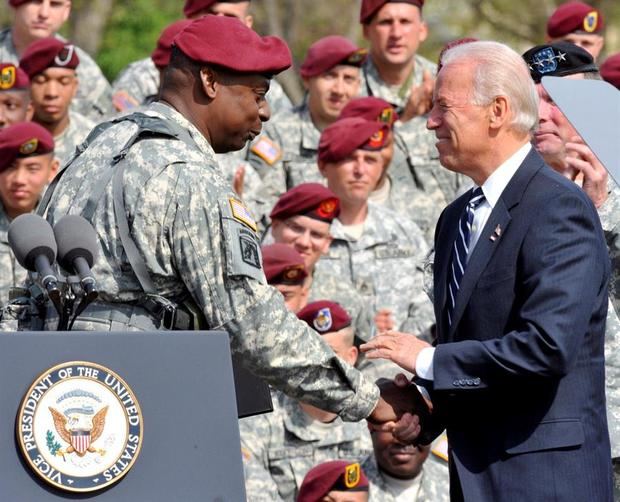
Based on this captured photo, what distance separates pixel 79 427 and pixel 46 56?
558cm

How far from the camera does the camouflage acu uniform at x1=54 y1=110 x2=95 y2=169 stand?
9.23 metres

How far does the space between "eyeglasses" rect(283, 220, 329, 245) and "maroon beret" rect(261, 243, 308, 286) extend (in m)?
0.38

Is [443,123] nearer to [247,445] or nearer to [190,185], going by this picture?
[190,185]

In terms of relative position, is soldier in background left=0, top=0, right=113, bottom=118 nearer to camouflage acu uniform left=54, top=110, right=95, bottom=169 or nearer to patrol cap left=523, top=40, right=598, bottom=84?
camouflage acu uniform left=54, top=110, right=95, bottom=169

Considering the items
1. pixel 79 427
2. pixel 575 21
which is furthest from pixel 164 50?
pixel 79 427

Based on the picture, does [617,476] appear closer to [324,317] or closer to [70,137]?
[324,317]

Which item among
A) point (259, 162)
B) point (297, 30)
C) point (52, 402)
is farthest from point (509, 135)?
point (297, 30)

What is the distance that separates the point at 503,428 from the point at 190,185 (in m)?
1.24

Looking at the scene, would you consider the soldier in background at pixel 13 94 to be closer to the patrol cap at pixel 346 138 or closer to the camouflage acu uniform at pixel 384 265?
the patrol cap at pixel 346 138

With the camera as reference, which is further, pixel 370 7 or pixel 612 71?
pixel 370 7

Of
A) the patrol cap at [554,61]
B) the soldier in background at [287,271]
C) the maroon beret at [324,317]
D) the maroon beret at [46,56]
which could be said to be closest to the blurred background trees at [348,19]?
the maroon beret at [46,56]

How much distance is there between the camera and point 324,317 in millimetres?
7668

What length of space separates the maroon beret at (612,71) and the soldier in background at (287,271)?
7.60ft

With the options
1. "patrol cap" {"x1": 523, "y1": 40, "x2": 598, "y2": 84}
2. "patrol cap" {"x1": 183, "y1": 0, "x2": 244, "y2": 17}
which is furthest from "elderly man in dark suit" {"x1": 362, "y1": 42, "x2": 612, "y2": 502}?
"patrol cap" {"x1": 183, "y1": 0, "x2": 244, "y2": 17}
